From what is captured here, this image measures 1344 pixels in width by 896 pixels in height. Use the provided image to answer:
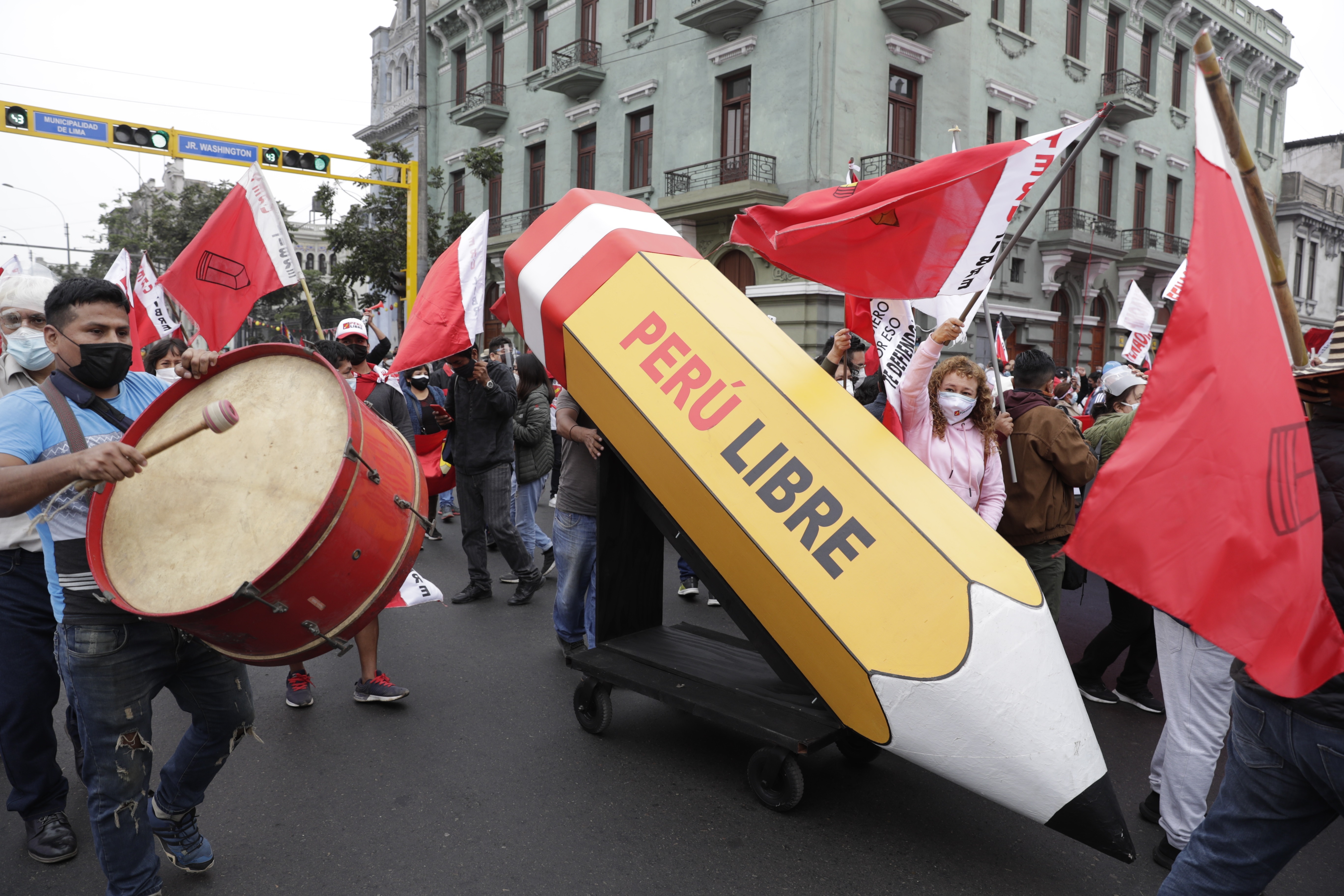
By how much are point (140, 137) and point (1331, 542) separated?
17144mm

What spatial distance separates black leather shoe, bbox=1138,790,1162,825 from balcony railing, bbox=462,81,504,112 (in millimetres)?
24921

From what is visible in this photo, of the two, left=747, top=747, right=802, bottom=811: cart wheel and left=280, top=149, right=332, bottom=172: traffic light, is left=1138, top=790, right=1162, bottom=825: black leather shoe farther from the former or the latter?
left=280, top=149, right=332, bottom=172: traffic light

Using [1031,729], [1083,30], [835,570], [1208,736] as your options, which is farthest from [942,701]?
[1083,30]

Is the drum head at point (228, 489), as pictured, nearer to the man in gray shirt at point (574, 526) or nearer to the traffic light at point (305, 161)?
the man in gray shirt at point (574, 526)

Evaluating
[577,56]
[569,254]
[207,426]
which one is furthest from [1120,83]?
[207,426]

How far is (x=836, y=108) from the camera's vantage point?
17.2 m

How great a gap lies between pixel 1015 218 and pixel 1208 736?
19.7 meters

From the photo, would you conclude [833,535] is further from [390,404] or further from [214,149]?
[214,149]

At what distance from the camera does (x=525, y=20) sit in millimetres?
24344

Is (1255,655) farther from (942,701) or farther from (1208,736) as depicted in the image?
(1208,736)

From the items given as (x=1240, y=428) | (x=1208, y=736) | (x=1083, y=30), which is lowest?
(x=1208, y=736)

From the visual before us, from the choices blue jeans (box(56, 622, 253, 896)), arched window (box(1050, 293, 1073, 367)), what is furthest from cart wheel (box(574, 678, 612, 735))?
arched window (box(1050, 293, 1073, 367))

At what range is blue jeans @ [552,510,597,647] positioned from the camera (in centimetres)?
525

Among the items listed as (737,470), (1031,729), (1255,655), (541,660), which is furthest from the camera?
(541,660)
